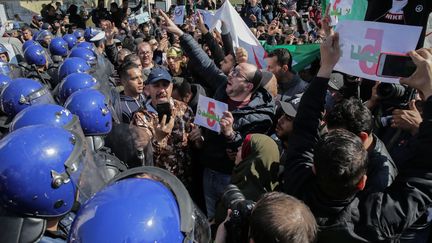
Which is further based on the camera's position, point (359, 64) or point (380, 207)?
point (359, 64)

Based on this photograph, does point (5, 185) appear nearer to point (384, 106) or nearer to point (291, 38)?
point (384, 106)

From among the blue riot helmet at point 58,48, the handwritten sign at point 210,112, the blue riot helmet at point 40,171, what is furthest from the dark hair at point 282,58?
the blue riot helmet at point 58,48

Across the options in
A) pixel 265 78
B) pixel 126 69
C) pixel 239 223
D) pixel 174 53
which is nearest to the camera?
pixel 239 223

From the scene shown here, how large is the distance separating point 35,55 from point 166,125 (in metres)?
4.24

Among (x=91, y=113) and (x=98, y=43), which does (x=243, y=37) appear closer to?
(x=91, y=113)

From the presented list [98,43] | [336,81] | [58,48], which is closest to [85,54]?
[58,48]

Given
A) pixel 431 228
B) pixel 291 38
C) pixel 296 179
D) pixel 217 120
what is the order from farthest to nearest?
pixel 291 38 < pixel 217 120 < pixel 431 228 < pixel 296 179

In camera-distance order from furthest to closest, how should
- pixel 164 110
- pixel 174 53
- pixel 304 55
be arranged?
pixel 174 53 → pixel 304 55 → pixel 164 110

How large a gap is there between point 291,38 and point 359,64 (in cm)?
577

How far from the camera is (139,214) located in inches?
50.6

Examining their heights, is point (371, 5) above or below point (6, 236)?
above

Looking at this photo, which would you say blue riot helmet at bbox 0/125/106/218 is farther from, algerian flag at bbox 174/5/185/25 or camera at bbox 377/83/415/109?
algerian flag at bbox 174/5/185/25

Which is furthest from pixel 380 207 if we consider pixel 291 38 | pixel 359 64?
pixel 291 38

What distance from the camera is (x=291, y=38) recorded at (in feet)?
27.1
